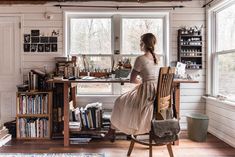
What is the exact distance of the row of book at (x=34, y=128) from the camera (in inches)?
150

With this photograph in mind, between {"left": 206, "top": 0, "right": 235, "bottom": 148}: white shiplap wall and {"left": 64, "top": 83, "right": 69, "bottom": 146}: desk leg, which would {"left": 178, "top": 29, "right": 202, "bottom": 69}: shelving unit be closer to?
{"left": 206, "top": 0, "right": 235, "bottom": 148}: white shiplap wall

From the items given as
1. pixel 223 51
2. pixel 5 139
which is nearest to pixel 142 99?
pixel 223 51

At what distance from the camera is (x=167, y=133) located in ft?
8.90

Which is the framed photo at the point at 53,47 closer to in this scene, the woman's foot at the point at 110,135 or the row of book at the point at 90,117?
the row of book at the point at 90,117

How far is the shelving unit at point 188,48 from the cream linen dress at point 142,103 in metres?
1.57

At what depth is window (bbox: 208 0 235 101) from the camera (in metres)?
3.65

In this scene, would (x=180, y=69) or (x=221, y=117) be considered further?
(x=180, y=69)

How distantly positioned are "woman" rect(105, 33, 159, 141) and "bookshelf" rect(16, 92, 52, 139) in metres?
1.41

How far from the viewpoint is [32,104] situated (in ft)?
12.5

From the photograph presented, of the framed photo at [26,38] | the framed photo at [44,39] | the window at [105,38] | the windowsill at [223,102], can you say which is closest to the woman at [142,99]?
the windowsill at [223,102]

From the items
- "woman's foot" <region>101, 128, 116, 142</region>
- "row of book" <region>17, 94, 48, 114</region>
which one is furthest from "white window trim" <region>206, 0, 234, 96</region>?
"row of book" <region>17, 94, 48, 114</region>

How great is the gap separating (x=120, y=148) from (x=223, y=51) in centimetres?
224

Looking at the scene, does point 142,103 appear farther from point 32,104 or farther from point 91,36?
point 91,36

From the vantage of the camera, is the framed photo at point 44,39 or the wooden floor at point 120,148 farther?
the framed photo at point 44,39
